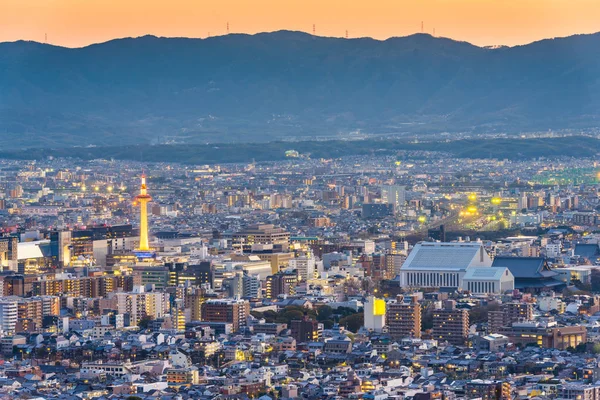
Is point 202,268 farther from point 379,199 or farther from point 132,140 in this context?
point 132,140

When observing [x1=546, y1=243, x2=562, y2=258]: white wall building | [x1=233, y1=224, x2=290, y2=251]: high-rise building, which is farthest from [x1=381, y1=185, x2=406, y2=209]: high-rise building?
[x1=546, y1=243, x2=562, y2=258]: white wall building

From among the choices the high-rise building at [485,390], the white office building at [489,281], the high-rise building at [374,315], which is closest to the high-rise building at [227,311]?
the high-rise building at [374,315]

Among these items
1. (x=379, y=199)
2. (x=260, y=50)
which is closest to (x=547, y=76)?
(x=260, y=50)

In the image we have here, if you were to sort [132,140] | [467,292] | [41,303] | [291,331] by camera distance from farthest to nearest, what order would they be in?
[132,140] → [467,292] → [41,303] → [291,331]

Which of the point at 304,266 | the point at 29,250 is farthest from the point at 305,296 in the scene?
the point at 29,250

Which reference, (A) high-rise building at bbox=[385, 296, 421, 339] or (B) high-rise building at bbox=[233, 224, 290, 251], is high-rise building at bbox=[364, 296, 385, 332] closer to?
(A) high-rise building at bbox=[385, 296, 421, 339]

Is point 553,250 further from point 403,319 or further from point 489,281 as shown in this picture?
point 403,319
